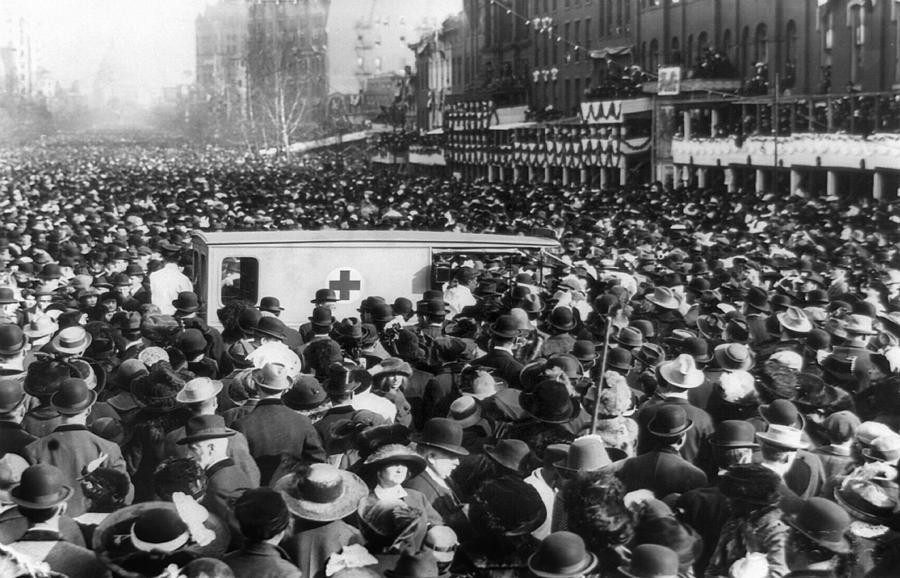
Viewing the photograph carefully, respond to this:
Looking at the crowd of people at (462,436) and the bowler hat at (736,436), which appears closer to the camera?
the crowd of people at (462,436)

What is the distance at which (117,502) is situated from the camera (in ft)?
18.1

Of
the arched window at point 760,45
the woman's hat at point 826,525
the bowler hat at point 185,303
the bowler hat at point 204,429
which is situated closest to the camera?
the woman's hat at point 826,525

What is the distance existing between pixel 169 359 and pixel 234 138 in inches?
4866

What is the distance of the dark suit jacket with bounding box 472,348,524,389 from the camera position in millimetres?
→ 7735

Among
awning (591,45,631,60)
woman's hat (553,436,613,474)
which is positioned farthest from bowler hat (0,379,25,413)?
awning (591,45,631,60)

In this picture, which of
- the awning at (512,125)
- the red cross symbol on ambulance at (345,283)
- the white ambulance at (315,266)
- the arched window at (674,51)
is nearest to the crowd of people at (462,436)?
the white ambulance at (315,266)

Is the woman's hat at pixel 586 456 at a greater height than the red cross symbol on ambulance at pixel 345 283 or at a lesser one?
lesser

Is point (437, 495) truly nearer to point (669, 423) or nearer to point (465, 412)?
point (465, 412)

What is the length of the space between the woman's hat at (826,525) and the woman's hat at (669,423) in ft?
3.98

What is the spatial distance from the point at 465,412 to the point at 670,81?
3471 cm

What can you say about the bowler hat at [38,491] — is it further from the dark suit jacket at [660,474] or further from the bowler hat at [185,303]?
the bowler hat at [185,303]

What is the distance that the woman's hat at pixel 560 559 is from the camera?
4.10 meters

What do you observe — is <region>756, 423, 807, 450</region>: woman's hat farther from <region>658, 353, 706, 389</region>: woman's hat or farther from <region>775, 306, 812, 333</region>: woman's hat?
<region>775, 306, 812, 333</region>: woman's hat

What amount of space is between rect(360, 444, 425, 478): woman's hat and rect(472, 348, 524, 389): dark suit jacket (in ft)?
7.64
